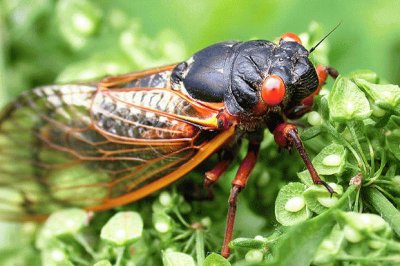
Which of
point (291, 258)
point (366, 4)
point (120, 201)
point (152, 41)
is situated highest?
point (152, 41)

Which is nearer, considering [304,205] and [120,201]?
[304,205]

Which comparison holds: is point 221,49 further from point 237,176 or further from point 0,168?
point 0,168

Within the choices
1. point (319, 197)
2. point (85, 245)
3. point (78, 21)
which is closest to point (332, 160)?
point (319, 197)

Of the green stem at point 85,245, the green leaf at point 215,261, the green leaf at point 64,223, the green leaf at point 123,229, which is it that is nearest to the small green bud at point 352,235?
the green leaf at point 215,261

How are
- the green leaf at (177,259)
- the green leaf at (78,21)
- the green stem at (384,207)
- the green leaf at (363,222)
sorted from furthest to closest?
the green leaf at (78,21), the green leaf at (177,259), the green stem at (384,207), the green leaf at (363,222)

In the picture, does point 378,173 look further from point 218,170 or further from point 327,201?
point 218,170

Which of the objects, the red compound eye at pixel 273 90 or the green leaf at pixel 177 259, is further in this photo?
the red compound eye at pixel 273 90

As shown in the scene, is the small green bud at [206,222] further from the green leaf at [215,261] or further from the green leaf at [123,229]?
the green leaf at [215,261]

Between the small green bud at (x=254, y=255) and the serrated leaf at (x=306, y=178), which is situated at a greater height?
the serrated leaf at (x=306, y=178)

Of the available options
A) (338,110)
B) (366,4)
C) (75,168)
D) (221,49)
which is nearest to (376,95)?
(338,110)
